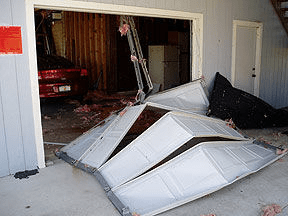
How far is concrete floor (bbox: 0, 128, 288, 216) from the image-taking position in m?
3.02

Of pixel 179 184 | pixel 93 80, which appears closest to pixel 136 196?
pixel 179 184

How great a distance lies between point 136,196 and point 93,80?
8.47 meters

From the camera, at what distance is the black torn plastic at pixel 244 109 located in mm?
5867

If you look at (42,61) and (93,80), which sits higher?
(42,61)

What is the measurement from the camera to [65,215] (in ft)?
9.72

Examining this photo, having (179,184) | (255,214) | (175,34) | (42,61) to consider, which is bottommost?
(255,214)

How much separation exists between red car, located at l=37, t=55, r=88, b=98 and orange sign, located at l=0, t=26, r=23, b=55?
13.2 feet

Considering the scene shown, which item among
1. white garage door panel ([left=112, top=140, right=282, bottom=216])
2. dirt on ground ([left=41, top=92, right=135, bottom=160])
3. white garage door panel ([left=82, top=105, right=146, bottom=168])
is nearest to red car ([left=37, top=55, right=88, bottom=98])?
dirt on ground ([left=41, top=92, right=135, bottom=160])

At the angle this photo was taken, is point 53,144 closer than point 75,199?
No

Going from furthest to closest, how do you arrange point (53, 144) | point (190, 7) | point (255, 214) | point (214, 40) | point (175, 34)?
point (175, 34)
point (214, 40)
point (190, 7)
point (53, 144)
point (255, 214)

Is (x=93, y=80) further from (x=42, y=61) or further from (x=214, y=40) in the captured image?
(x=214, y=40)

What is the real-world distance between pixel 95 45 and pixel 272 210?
30.4ft

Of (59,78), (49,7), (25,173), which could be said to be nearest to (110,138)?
(25,173)

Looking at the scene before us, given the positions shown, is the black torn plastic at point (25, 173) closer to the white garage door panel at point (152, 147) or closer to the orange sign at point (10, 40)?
the white garage door panel at point (152, 147)
